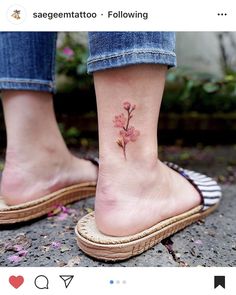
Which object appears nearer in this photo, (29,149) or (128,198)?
(128,198)

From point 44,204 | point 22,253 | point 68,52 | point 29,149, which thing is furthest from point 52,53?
point 68,52

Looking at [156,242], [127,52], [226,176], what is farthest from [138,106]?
[226,176]

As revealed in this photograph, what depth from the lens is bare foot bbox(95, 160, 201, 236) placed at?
642 millimetres

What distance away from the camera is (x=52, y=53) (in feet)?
2.80

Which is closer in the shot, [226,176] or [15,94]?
[15,94]

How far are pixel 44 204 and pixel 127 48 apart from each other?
1.18ft

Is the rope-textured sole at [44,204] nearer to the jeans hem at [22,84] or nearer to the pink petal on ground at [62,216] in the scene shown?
the pink petal on ground at [62,216]

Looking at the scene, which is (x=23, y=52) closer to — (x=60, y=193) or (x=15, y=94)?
(x=15, y=94)
